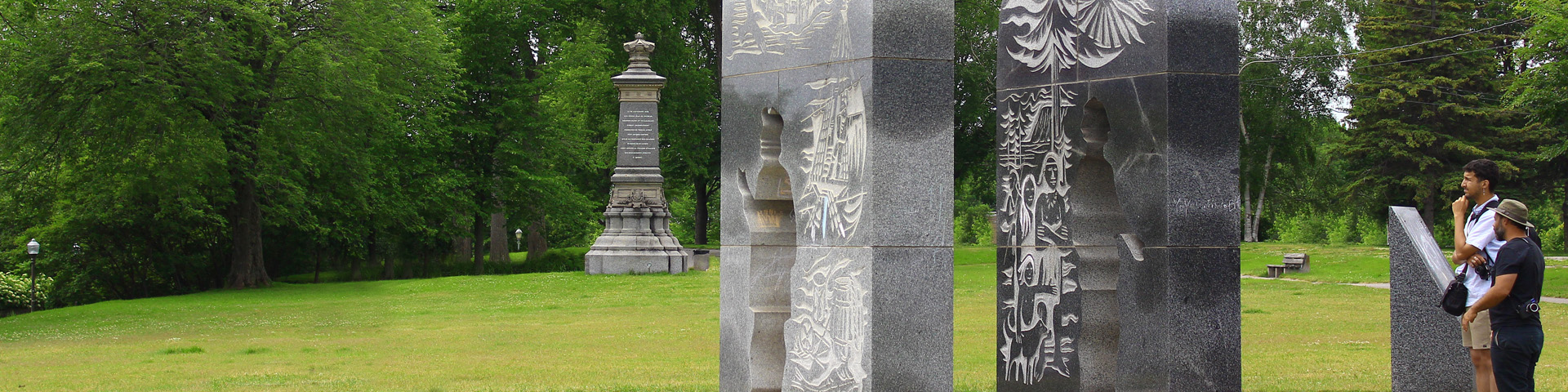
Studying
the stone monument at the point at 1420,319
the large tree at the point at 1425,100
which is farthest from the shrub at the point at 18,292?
the large tree at the point at 1425,100

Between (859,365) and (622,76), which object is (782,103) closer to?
(859,365)

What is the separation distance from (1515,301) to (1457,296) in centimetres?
44

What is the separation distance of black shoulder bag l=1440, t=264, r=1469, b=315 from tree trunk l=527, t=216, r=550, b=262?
37.0 m

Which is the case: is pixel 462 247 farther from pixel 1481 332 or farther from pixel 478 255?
pixel 1481 332

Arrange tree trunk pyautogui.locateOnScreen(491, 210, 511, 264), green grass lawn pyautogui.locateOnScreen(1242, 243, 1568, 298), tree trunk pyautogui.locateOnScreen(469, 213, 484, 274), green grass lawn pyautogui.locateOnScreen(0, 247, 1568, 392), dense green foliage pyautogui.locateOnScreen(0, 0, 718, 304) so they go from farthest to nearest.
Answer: tree trunk pyautogui.locateOnScreen(491, 210, 511, 264) < tree trunk pyautogui.locateOnScreen(469, 213, 484, 274) < dense green foliage pyautogui.locateOnScreen(0, 0, 718, 304) < green grass lawn pyautogui.locateOnScreen(1242, 243, 1568, 298) < green grass lawn pyautogui.locateOnScreen(0, 247, 1568, 392)

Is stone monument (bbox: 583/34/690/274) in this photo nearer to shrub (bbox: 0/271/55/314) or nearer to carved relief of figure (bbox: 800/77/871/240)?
shrub (bbox: 0/271/55/314)

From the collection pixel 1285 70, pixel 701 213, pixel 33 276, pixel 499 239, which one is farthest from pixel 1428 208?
pixel 33 276

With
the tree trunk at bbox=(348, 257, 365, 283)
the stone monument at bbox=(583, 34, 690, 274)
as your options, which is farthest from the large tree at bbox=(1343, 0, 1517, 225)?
the tree trunk at bbox=(348, 257, 365, 283)

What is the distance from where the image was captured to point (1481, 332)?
7.93 m

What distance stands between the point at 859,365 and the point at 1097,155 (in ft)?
8.45

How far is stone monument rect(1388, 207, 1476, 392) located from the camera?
9.47 meters

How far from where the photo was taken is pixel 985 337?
52.4 ft

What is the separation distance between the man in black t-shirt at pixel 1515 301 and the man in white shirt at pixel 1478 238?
8cm

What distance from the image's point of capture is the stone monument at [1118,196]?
8562 mm
